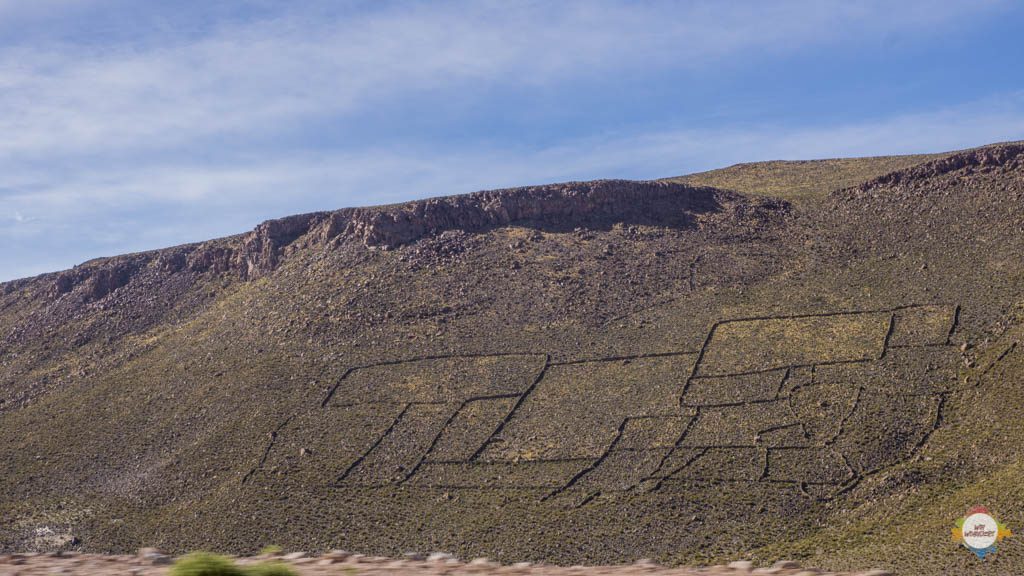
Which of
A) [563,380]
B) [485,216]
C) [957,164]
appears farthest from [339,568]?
[957,164]

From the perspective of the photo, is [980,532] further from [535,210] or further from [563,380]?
[535,210]

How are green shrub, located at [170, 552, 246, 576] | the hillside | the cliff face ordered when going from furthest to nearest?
the cliff face → the hillside → green shrub, located at [170, 552, 246, 576]

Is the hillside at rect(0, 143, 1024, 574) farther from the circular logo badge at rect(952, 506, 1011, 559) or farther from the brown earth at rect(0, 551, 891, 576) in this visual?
the brown earth at rect(0, 551, 891, 576)

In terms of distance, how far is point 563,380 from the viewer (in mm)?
49250

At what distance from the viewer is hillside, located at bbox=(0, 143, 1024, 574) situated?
3681 centimetres

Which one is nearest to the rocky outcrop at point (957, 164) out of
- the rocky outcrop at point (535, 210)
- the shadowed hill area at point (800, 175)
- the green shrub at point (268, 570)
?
the shadowed hill area at point (800, 175)

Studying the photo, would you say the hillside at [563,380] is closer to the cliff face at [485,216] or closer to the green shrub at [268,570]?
the cliff face at [485,216]

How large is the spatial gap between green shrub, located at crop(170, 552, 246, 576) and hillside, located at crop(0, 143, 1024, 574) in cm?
2290

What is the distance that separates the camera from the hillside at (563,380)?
3681cm

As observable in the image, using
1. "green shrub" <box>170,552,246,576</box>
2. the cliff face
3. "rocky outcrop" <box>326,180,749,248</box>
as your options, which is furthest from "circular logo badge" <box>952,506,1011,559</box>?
"rocky outcrop" <box>326,180,749,248</box>

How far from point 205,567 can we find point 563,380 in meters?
39.0

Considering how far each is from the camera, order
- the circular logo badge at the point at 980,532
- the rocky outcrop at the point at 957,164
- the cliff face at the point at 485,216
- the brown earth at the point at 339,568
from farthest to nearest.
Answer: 1. the cliff face at the point at 485,216
2. the rocky outcrop at the point at 957,164
3. the circular logo badge at the point at 980,532
4. the brown earth at the point at 339,568

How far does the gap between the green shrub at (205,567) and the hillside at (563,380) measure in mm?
22898

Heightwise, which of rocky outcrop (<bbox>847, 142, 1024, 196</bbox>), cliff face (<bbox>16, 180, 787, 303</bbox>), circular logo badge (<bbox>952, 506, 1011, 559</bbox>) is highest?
cliff face (<bbox>16, 180, 787, 303</bbox>)
